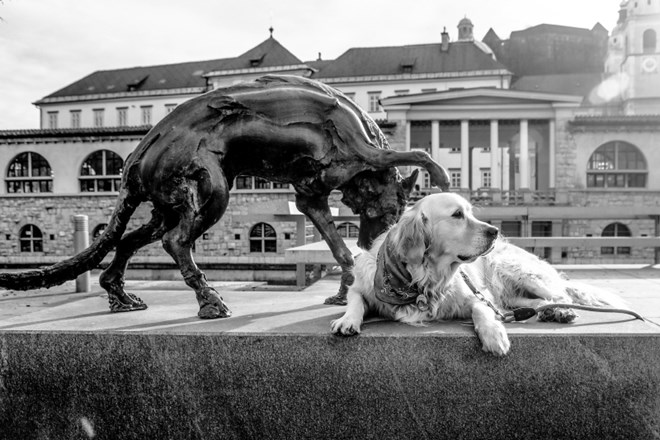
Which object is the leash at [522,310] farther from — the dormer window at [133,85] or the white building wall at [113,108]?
the dormer window at [133,85]

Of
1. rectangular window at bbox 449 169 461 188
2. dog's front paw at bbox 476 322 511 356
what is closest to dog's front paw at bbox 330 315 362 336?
dog's front paw at bbox 476 322 511 356

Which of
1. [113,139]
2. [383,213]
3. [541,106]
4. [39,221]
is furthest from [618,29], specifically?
[383,213]

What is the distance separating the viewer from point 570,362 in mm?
2455

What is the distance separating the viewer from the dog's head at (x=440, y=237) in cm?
256

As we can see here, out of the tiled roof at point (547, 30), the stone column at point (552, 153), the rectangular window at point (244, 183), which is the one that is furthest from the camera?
the tiled roof at point (547, 30)

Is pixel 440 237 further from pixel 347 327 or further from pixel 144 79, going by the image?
pixel 144 79

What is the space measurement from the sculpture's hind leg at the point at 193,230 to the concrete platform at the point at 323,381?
209mm

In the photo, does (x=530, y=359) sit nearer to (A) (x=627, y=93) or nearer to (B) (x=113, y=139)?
(B) (x=113, y=139)

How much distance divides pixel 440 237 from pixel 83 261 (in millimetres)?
2110

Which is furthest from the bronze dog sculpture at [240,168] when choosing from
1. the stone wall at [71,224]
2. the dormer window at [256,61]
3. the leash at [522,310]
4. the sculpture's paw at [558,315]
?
the dormer window at [256,61]

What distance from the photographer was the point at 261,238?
32.4m

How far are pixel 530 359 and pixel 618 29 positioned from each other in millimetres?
77542

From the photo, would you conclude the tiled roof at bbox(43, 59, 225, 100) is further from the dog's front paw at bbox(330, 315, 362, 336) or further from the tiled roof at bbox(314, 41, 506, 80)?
the dog's front paw at bbox(330, 315, 362, 336)

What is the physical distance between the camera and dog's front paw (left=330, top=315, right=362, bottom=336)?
2.52m
